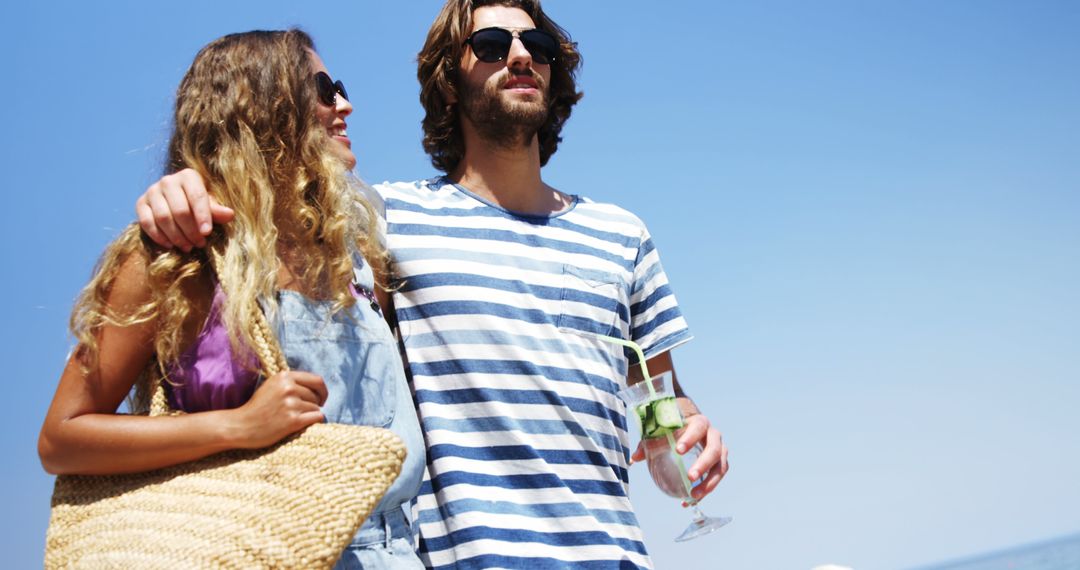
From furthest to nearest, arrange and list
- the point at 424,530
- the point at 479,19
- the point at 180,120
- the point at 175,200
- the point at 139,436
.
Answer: the point at 479,19, the point at 424,530, the point at 180,120, the point at 175,200, the point at 139,436

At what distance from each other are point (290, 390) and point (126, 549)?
462mm

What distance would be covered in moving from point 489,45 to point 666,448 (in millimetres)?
1944

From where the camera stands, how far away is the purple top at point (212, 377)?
217 centimetres

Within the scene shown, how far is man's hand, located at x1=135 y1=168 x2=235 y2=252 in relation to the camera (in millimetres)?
2199

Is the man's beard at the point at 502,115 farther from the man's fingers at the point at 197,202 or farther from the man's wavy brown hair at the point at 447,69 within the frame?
the man's fingers at the point at 197,202

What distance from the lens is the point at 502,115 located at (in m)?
3.84

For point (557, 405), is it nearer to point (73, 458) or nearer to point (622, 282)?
point (622, 282)

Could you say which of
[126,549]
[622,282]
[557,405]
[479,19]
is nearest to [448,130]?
[479,19]

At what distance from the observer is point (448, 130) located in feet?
13.7

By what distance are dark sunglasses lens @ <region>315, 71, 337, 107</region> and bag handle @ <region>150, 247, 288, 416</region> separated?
99cm

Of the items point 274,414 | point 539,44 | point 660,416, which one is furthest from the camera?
point 539,44

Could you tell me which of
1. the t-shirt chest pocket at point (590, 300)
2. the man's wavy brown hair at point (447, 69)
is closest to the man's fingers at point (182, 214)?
the t-shirt chest pocket at point (590, 300)

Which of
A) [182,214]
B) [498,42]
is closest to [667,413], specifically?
[182,214]

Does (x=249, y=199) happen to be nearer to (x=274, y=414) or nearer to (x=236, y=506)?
(x=274, y=414)
